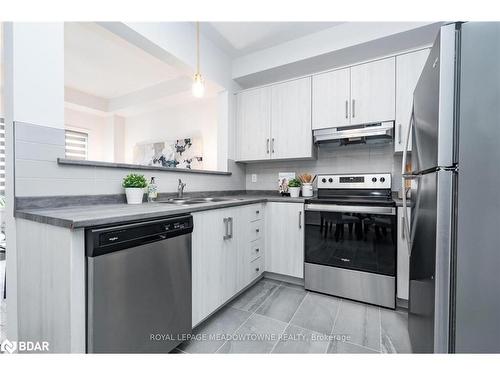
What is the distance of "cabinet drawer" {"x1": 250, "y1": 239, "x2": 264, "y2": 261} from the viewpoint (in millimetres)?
2082


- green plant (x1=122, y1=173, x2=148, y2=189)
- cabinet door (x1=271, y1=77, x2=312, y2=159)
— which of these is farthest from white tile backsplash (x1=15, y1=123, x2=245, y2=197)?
cabinet door (x1=271, y1=77, x2=312, y2=159)

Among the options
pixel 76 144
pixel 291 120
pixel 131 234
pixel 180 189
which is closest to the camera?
pixel 131 234

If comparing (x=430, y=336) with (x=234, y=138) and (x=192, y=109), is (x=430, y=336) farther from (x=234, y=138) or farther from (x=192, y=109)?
(x=192, y=109)

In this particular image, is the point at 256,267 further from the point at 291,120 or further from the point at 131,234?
the point at 291,120

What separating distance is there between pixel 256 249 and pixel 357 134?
1.46 m

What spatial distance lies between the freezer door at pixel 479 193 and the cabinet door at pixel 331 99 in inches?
57.5

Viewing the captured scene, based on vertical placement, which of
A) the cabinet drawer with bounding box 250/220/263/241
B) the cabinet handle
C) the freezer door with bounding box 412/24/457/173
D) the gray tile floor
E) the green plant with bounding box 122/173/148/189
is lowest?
the gray tile floor

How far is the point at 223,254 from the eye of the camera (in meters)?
1.70

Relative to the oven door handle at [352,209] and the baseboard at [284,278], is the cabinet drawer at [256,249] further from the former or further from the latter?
the oven door handle at [352,209]

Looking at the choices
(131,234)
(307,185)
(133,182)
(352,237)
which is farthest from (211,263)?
(307,185)

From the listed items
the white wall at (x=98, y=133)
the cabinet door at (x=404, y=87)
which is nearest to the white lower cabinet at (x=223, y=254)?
the cabinet door at (x=404, y=87)

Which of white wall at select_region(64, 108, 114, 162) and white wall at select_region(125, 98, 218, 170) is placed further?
white wall at select_region(64, 108, 114, 162)

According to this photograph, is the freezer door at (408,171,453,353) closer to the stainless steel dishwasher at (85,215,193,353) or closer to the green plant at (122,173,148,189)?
the stainless steel dishwasher at (85,215,193,353)
